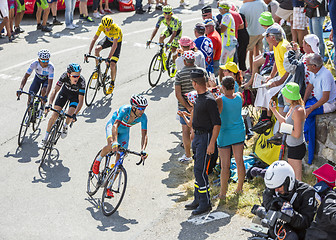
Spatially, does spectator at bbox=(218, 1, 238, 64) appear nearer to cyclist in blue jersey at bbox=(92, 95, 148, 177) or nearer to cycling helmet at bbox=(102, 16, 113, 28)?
cycling helmet at bbox=(102, 16, 113, 28)

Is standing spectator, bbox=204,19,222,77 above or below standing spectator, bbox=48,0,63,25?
above

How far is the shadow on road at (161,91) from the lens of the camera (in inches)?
536

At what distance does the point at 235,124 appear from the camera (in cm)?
848

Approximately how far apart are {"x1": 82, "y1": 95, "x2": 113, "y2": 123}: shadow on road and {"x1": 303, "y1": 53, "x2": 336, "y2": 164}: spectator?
17.2 ft

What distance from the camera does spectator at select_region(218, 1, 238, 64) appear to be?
1222 centimetres

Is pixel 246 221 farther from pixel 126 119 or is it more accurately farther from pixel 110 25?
pixel 110 25

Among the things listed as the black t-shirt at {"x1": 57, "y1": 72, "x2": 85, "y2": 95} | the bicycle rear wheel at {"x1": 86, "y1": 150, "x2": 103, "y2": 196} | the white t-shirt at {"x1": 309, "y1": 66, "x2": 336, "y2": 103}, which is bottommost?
the bicycle rear wheel at {"x1": 86, "y1": 150, "x2": 103, "y2": 196}

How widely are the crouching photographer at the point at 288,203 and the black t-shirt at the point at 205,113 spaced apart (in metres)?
1.93

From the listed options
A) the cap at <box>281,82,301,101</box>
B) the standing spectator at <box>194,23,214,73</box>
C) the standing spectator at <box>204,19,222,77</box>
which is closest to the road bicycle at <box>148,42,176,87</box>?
the standing spectator at <box>204,19,222,77</box>

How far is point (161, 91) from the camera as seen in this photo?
14.0m

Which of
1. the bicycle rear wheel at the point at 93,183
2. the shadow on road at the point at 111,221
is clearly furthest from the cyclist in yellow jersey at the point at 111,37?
the shadow on road at the point at 111,221

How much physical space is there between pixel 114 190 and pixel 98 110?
4.30 m

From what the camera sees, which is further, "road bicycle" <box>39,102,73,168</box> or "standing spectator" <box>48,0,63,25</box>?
"standing spectator" <box>48,0,63,25</box>

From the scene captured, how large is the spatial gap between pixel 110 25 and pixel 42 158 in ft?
15.3
